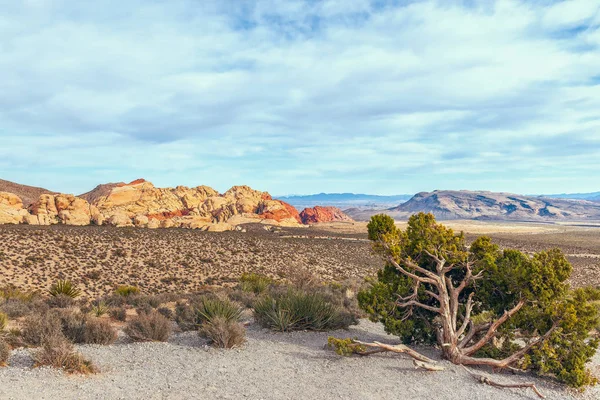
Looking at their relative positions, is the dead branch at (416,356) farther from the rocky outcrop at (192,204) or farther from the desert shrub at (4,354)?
the rocky outcrop at (192,204)

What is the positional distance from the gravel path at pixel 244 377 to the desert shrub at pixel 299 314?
1582 millimetres

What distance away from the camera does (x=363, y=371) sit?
955cm

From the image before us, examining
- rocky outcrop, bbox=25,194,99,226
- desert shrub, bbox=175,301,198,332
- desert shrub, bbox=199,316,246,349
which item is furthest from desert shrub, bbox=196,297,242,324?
rocky outcrop, bbox=25,194,99,226

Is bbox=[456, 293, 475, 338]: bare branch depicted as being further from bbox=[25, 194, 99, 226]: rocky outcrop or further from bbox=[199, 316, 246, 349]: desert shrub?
bbox=[25, 194, 99, 226]: rocky outcrop

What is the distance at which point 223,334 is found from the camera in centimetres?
1077

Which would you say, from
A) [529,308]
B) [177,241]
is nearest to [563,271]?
[529,308]

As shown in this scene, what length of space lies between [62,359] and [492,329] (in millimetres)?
9194

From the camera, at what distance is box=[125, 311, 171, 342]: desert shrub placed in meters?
11.2

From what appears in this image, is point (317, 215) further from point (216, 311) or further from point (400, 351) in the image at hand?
point (400, 351)

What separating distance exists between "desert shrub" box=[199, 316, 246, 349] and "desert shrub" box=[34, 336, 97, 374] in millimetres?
2980

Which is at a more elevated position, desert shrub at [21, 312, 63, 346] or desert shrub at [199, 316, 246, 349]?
desert shrub at [21, 312, 63, 346]

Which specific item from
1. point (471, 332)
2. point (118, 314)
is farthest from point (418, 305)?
point (118, 314)

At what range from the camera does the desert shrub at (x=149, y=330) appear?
1124cm

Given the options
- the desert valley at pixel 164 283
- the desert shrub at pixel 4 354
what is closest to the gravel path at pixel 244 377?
the desert valley at pixel 164 283
